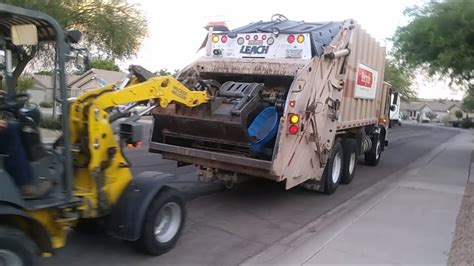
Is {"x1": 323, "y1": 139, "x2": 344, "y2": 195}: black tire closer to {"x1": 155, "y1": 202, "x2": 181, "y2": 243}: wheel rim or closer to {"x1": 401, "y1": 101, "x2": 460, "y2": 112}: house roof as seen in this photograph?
{"x1": 155, "y1": 202, "x2": 181, "y2": 243}: wheel rim

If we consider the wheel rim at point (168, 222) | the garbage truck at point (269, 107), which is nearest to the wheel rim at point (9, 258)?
the wheel rim at point (168, 222)

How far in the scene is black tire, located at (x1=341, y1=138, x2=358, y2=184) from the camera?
10203 mm

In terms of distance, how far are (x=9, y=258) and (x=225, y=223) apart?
148 inches

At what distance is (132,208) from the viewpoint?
16.6 feet

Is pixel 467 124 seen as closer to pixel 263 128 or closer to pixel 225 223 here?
pixel 263 128

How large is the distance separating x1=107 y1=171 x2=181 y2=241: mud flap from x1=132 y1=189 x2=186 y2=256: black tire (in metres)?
0.09

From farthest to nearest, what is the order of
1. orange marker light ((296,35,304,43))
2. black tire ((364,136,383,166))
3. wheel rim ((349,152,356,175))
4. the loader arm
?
black tire ((364,136,383,166)), wheel rim ((349,152,356,175)), orange marker light ((296,35,304,43)), the loader arm

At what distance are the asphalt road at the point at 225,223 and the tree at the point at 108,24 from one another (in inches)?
456

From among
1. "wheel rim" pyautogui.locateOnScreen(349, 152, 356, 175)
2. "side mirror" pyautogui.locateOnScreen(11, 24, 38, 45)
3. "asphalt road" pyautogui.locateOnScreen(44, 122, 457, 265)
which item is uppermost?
"side mirror" pyautogui.locateOnScreen(11, 24, 38, 45)

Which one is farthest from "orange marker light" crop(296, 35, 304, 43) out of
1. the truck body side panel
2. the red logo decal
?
the red logo decal

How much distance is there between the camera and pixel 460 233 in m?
6.79

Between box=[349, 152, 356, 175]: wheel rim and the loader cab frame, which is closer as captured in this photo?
the loader cab frame

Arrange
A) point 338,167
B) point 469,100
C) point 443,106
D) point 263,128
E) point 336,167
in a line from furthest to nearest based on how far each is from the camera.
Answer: point 443,106 < point 469,100 < point 338,167 < point 336,167 < point 263,128

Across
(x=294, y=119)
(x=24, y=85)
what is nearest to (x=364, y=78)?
(x=294, y=119)
